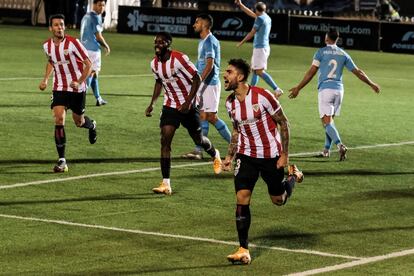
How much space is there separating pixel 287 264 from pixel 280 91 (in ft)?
61.7

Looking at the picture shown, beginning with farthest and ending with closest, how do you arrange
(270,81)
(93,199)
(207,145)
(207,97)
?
(270,81) < (207,97) < (207,145) < (93,199)

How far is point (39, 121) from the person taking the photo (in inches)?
987

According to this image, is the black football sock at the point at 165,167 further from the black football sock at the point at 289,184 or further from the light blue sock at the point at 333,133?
the light blue sock at the point at 333,133

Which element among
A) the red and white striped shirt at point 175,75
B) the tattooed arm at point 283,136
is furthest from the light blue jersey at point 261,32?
the tattooed arm at point 283,136

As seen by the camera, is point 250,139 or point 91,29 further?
point 91,29

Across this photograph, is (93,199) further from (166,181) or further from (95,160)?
(95,160)

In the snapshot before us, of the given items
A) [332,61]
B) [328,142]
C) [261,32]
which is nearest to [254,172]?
[332,61]

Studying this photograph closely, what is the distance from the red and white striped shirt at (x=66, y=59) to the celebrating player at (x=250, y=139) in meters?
6.40

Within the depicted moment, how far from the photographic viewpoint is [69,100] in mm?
19641

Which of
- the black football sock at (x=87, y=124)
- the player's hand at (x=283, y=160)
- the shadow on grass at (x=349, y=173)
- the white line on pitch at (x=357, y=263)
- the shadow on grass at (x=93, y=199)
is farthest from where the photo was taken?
the black football sock at (x=87, y=124)

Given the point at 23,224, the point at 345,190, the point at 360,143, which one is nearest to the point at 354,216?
the point at 345,190

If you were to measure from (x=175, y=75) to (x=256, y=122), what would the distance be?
14.6 ft

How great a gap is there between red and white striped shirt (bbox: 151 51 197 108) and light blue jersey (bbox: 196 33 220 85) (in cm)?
259

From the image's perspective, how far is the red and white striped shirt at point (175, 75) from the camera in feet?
58.2
